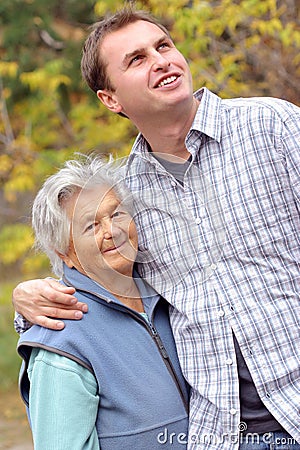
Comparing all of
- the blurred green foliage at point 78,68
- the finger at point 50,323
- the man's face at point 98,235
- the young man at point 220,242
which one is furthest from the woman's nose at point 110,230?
the blurred green foliage at point 78,68

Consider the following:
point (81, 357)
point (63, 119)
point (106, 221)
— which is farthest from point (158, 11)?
point (81, 357)

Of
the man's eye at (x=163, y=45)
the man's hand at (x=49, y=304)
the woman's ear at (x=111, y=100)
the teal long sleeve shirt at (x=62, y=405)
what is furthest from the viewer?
the woman's ear at (x=111, y=100)

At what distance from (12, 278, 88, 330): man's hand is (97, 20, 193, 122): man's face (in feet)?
1.96

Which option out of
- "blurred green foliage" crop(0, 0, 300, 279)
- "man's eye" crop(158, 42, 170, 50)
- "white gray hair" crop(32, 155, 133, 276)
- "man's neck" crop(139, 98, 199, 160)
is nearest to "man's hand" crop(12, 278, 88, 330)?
"white gray hair" crop(32, 155, 133, 276)

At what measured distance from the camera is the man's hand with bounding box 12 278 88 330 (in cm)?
218

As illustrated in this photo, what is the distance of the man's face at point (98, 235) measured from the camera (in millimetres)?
2240

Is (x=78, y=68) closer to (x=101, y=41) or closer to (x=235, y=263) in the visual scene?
(x=101, y=41)

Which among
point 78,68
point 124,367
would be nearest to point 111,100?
point 124,367

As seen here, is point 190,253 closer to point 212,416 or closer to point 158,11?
point 212,416

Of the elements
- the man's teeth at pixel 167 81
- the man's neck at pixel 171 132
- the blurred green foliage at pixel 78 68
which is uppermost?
the man's teeth at pixel 167 81

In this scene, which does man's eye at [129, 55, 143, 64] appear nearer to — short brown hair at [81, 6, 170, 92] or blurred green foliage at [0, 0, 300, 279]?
short brown hair at [81, 6, 170, 92]

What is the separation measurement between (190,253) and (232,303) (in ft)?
0.69

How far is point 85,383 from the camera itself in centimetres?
211

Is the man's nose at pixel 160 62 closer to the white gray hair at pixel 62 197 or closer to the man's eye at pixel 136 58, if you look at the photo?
the man's eye at pixel 136 58
